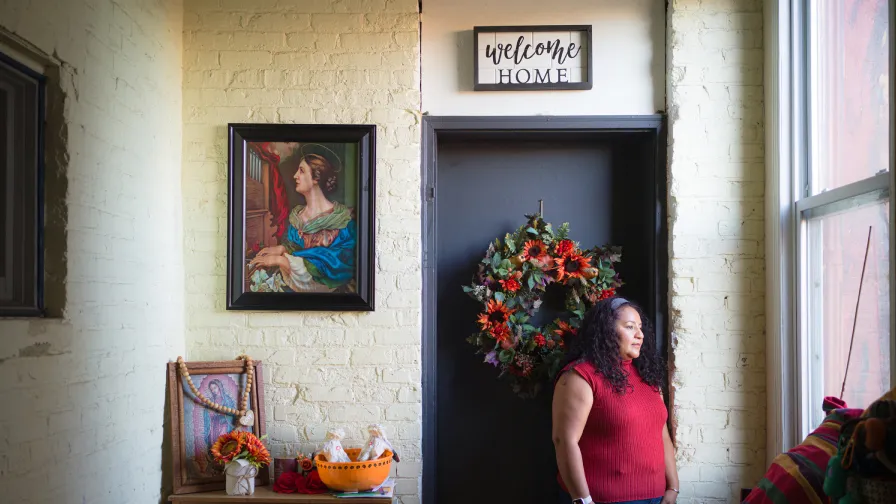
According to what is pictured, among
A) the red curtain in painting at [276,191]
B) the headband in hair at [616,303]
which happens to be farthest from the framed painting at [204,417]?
the headband in hair at [616,303]

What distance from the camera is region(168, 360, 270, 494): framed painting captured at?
2855 mm

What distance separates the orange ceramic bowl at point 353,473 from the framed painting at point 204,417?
13.5 inches

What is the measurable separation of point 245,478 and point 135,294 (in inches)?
31.4

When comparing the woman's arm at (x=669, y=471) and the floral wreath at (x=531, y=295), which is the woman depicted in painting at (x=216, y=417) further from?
the woman's arm at (x=669, y=471)

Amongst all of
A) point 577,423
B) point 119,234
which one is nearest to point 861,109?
point 577,423

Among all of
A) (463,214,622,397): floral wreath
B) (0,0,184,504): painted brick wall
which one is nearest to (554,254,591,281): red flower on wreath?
(463,214,622,397): floral wreath

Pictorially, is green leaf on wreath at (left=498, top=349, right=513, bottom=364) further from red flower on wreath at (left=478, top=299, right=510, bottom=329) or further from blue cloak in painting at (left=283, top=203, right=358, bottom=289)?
blue cloak in painting at (left=283, top=203, right=358, bottom=289)

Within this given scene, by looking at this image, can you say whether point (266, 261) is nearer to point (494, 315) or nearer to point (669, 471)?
point (494, 315)

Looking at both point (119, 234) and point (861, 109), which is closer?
point (861, 109)

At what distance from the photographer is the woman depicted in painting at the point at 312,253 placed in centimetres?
302

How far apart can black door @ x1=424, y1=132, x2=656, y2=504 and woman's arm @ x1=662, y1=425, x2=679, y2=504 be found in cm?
60

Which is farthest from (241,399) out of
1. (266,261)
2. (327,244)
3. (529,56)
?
(529,56)

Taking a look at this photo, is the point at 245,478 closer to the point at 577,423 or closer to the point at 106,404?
the point at 106,404

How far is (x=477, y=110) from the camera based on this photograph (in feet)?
10.2
